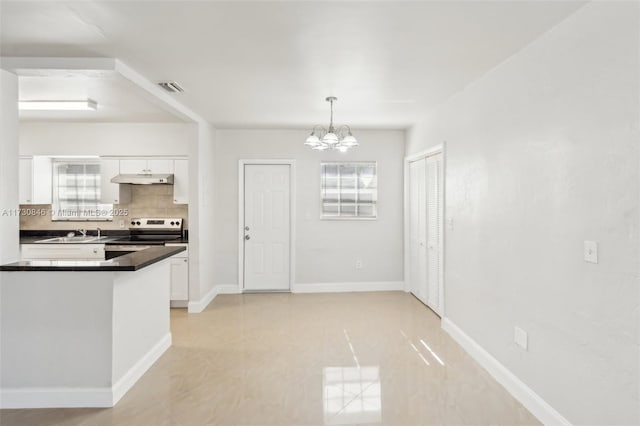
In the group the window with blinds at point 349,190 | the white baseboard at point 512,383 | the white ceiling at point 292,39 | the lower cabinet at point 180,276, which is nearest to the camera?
the white ceiling at point 292,39

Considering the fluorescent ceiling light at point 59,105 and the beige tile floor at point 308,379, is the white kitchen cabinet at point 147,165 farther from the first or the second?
the beige tile floor at point 308,379

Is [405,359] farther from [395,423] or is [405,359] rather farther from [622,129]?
[622,129]

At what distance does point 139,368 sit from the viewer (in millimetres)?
3018

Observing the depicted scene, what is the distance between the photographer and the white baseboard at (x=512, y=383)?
93.1 inches

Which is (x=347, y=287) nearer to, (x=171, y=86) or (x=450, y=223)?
(x=450, y=223)

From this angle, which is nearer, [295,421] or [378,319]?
[295,421]

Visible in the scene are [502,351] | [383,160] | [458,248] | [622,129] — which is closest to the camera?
[622,129]

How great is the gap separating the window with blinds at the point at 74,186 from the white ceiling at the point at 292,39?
254 centimetres

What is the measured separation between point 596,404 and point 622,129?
1.44m

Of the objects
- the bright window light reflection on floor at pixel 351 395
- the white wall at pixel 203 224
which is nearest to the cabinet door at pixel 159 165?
the white wall at pixel 203 224

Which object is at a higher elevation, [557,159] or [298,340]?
[557,159]

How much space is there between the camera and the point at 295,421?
7.97 ft

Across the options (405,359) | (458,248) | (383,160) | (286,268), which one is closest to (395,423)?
(405,359)

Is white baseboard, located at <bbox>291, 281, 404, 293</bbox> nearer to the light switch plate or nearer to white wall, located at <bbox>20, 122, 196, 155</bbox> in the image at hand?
white wall, located at <bbox>20, 122, 196, 155</bbox>
